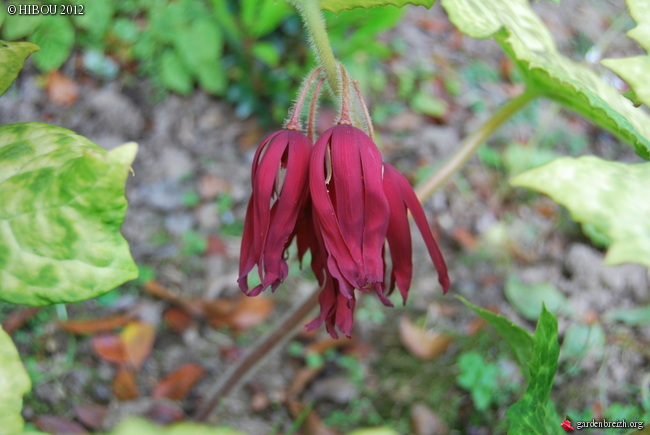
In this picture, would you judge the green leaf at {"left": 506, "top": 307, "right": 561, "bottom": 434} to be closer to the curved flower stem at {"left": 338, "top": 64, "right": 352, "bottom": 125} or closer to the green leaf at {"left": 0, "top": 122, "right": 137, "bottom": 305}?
the curved flower stem at {"left": 338, "top": 64, "right": 352, "bottom": 125}

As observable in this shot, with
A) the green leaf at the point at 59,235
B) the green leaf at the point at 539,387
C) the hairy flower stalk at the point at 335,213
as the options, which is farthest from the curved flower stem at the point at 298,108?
the green leaf at the point at 539,387

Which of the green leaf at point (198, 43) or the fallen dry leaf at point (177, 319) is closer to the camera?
the fallen dry leaf at point (177, 319)

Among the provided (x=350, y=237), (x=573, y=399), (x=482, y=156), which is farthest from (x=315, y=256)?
(x=482, y=156)

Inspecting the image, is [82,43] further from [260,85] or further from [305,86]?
[305,86]

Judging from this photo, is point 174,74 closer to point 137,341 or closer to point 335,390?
point 137,341

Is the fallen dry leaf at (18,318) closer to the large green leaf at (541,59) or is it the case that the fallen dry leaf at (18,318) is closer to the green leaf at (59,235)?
the green leaf at (59,235)

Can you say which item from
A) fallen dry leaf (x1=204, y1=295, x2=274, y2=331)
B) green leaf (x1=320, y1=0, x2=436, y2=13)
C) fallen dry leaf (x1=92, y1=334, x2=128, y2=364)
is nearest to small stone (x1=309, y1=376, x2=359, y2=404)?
fallen dry leaf (x1=204, y1=295, x2=274, y2=331)
